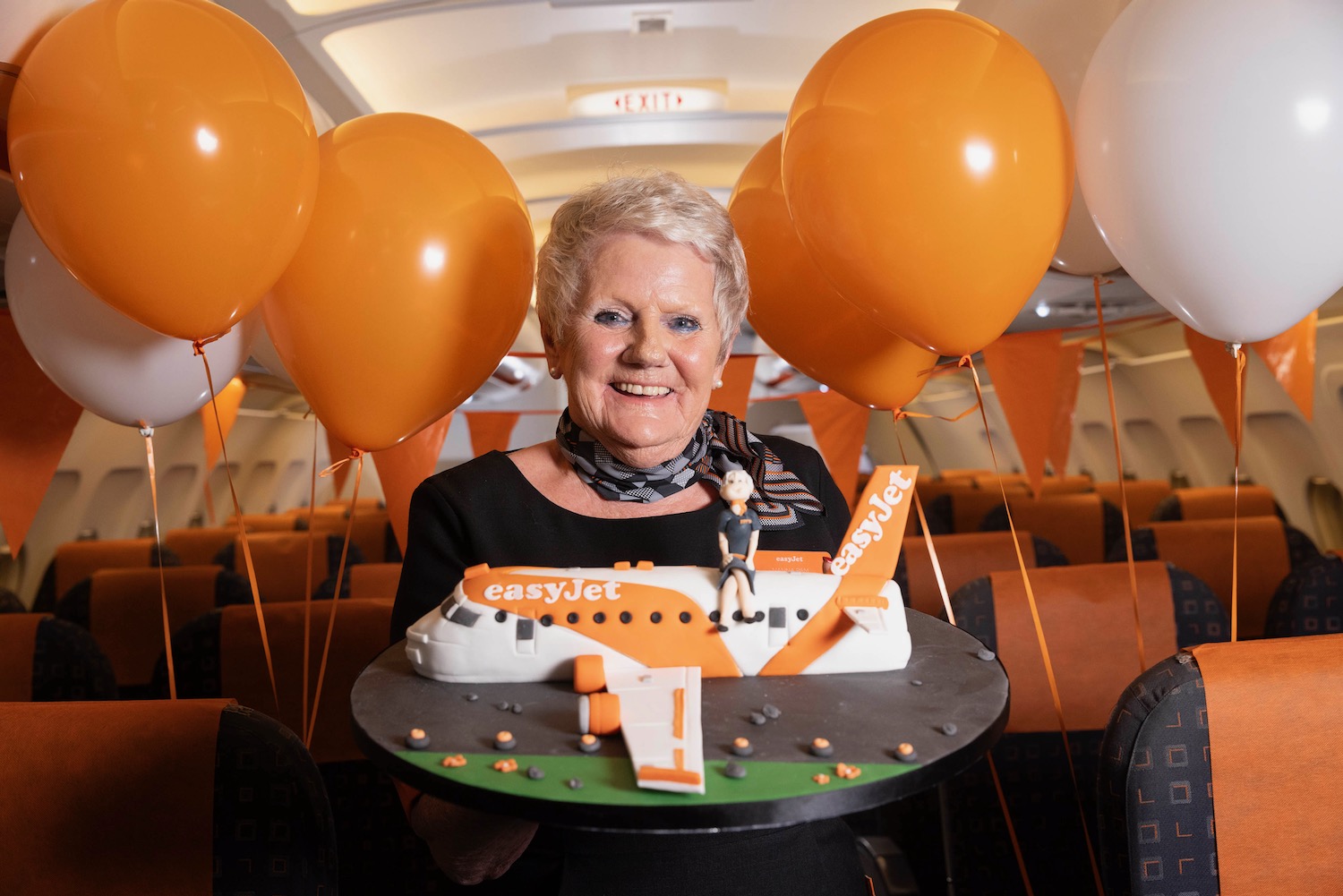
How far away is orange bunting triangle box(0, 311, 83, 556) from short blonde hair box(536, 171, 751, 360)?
230cm

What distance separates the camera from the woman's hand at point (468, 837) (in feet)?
4.49

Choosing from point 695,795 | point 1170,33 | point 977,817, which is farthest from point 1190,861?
point 1170,33

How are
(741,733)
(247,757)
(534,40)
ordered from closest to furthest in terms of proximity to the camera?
(741,733) < (247,757) < (534,40)

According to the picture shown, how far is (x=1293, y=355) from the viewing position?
433cm

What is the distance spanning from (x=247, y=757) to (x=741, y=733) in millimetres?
849

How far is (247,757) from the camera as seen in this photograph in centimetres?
145

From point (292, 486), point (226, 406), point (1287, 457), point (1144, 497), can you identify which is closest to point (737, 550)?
point (226, 406)

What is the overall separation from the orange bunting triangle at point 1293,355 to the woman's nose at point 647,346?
3481 millimetres

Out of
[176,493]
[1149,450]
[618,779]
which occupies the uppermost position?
[618,779]

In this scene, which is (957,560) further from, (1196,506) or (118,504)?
(118,504)

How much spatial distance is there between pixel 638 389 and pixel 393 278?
0.61 m

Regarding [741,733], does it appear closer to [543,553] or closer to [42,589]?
[543,553]

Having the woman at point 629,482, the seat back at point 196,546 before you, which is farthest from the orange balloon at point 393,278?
the seat back at point 196,546

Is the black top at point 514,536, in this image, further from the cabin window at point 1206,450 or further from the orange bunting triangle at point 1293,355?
the cabin window at point 1206,450
